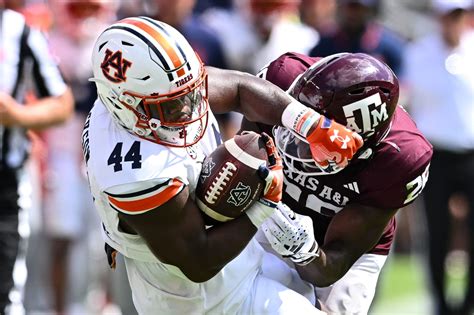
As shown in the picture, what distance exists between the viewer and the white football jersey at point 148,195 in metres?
3.83

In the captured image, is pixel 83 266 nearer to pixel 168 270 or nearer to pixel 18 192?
pixel 18 192

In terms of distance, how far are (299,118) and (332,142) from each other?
16 cm

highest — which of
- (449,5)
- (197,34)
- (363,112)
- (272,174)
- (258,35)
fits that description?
(363,112)

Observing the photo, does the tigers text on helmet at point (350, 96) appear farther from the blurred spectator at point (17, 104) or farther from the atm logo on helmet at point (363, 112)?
the blurred spectator at point (17, 104)

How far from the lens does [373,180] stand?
4.27m

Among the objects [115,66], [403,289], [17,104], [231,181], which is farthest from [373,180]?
[403,289]

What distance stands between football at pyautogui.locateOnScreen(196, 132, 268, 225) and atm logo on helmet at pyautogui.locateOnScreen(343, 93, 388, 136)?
37 cm

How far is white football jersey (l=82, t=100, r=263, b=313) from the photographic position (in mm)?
3828

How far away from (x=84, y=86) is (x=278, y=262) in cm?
322

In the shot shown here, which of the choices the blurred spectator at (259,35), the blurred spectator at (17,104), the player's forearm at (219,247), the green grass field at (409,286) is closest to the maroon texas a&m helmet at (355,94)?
the player's forearm at (219,247)

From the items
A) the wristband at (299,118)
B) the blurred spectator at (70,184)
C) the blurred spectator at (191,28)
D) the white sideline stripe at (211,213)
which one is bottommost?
Answer: the blurred spectator at (70,184)

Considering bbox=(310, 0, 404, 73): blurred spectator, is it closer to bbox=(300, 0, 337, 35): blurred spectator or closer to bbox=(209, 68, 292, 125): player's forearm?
bbox=(300, 0, 337, 35): blurred spectator

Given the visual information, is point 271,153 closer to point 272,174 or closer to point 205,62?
point 272,174

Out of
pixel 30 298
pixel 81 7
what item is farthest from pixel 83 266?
pixel 81 7
